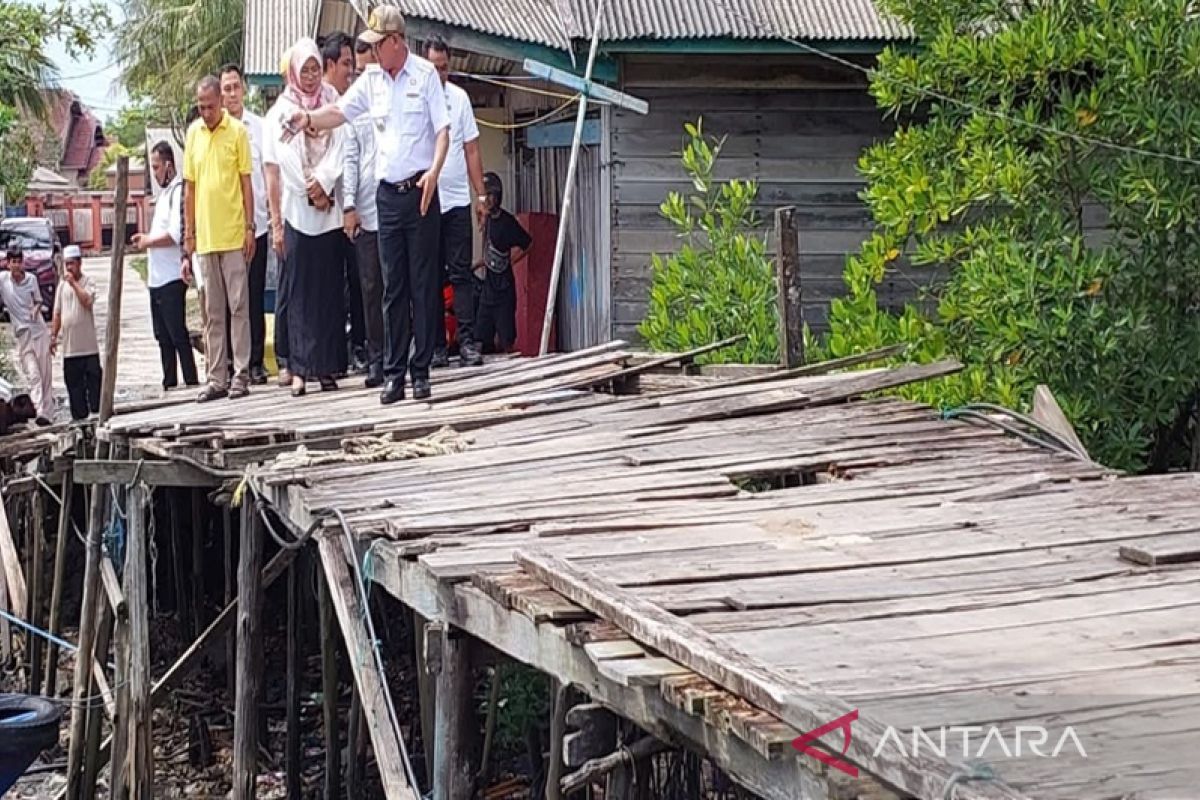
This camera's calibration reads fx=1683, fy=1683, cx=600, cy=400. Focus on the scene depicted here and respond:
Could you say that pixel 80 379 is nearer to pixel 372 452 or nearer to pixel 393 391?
pixel 393 391

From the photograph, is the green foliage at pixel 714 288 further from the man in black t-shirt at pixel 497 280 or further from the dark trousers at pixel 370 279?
the man in black t-shirt at pixel 497 280

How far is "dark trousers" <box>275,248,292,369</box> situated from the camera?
9.20 meters

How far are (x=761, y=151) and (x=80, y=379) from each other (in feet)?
20.3

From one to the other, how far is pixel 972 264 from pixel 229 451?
3521 millimetres

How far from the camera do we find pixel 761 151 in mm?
10625

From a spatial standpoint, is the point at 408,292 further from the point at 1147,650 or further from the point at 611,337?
the point at 1147,650

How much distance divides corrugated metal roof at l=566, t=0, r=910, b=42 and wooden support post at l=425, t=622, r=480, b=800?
542 centimetres

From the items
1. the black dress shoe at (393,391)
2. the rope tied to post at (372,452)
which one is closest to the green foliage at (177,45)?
the black dress shoe at (393,391)

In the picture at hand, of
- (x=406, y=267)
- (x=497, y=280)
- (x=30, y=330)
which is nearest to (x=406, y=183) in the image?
(x=406, y=267)

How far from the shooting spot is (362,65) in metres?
9.61

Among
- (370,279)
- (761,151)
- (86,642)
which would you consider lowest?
(86,642)

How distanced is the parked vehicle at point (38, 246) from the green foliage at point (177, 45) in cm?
354

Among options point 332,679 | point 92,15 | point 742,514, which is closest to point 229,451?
point 332,679

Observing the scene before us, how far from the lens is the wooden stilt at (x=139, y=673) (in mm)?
8422
